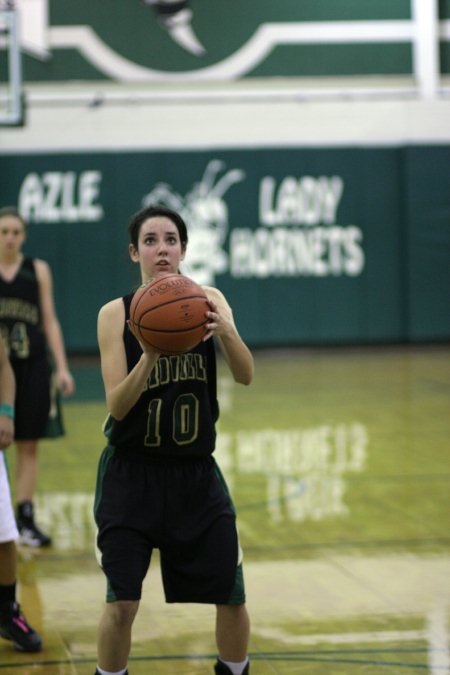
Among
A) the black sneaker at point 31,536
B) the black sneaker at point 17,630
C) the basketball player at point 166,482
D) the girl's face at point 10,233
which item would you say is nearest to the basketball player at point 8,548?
the black sneaker at point 17,630

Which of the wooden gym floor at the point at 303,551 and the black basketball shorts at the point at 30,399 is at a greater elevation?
the black basketball shorts at the point at 30,399

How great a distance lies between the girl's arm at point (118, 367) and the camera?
303 cm

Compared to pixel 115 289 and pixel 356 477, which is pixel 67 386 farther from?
pixel 115 289

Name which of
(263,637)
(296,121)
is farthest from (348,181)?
(263,637)

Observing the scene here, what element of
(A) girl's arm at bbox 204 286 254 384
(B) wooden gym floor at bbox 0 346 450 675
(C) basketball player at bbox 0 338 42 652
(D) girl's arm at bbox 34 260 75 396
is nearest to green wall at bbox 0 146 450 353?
(B) wooden gym floor at bbox 0 346 450 675

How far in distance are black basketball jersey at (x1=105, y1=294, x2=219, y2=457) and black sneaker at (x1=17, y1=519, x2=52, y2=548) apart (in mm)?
2474

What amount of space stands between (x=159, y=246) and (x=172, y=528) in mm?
793

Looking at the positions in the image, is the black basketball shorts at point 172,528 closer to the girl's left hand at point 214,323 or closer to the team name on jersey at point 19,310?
the girl's left hand at point 214,323

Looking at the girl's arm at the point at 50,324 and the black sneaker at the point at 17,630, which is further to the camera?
the girl's arm at the point at 50,324

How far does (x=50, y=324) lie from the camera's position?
18.9ft

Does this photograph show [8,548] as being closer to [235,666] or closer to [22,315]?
[235,666]

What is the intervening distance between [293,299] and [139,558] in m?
13.0

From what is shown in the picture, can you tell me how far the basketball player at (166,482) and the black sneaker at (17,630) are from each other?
98 cm

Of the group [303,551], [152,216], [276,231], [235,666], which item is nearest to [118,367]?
[152,216]
